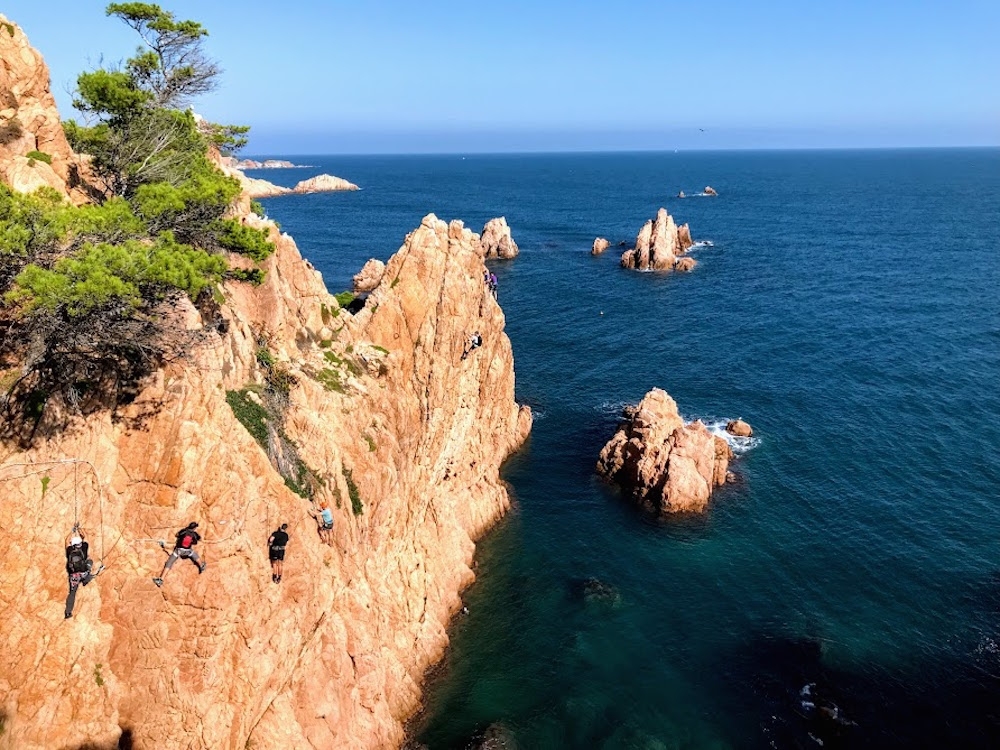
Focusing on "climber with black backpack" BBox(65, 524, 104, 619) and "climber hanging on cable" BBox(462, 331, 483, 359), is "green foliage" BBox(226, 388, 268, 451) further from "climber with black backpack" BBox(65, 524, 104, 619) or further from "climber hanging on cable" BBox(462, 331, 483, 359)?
"climber hanging on cable" BBox(462, 331, 483, 359)

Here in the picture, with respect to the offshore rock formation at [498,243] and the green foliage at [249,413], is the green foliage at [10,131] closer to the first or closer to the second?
the green foliage at [249,413]

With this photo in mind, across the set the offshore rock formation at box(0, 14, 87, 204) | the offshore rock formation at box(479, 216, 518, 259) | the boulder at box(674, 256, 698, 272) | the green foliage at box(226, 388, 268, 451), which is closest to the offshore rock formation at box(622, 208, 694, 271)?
the boulder at box(674, 256, 698, 272)

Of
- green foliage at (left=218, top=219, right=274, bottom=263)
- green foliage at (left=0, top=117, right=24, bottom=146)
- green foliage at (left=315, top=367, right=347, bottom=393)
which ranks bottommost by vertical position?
green foliage at (left=315, top=367, right=347, bottom=393)

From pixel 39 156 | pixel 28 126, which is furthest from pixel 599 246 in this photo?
pixel 39 156

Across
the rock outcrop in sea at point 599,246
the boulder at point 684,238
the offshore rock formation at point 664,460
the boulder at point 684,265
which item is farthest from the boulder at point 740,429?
the boulder at point 684,238

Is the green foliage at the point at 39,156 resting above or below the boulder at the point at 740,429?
above

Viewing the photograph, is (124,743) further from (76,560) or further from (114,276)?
(114,276)
